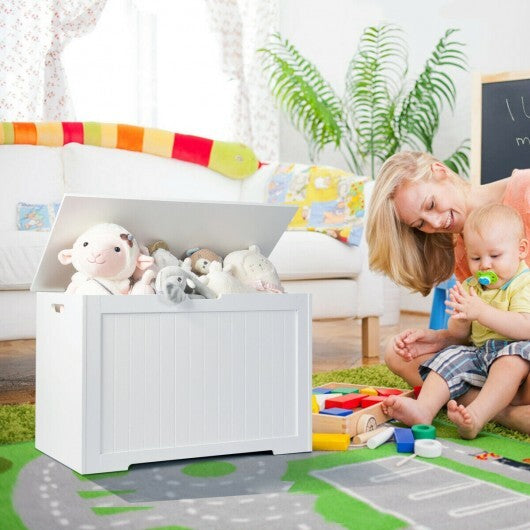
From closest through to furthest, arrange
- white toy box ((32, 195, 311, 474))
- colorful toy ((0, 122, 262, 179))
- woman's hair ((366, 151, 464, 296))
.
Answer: white toy box ((32, 195, 311, 474)), woman's hair ((366, 151, 464, 296)), colorful toy ((0, 122, 262, 179))

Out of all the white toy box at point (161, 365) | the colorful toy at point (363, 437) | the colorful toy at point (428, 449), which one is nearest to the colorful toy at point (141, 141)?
the white toy box at point (161, 365)

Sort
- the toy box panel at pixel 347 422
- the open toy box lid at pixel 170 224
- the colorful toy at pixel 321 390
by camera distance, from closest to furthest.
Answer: the open toy box lid at pixel 170 224 → the toy box panel at pixel 347 422 → the colorful toy at pixel 321 390

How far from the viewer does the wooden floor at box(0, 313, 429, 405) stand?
7.06ft

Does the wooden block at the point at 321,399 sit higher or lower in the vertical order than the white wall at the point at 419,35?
lower

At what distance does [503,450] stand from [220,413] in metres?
0.51

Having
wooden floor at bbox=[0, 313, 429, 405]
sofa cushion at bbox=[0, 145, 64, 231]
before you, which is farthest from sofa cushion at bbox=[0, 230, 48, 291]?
sofa cushion at bbox=[0, 145, 64, 231]

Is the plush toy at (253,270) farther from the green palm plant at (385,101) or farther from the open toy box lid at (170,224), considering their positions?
the green palm plant at (385,101)

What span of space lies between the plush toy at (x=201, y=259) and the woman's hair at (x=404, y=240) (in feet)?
1.36

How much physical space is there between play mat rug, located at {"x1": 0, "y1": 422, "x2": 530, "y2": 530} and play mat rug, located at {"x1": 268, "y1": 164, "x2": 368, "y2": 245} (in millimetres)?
1444

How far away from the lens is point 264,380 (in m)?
1.38

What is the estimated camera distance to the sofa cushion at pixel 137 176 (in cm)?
296

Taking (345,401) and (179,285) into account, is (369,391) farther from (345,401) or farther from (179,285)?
(179,285)

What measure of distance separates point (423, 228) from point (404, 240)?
8 cm

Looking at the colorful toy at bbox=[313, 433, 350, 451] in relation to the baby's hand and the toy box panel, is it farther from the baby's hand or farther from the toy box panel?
the baby's hand
